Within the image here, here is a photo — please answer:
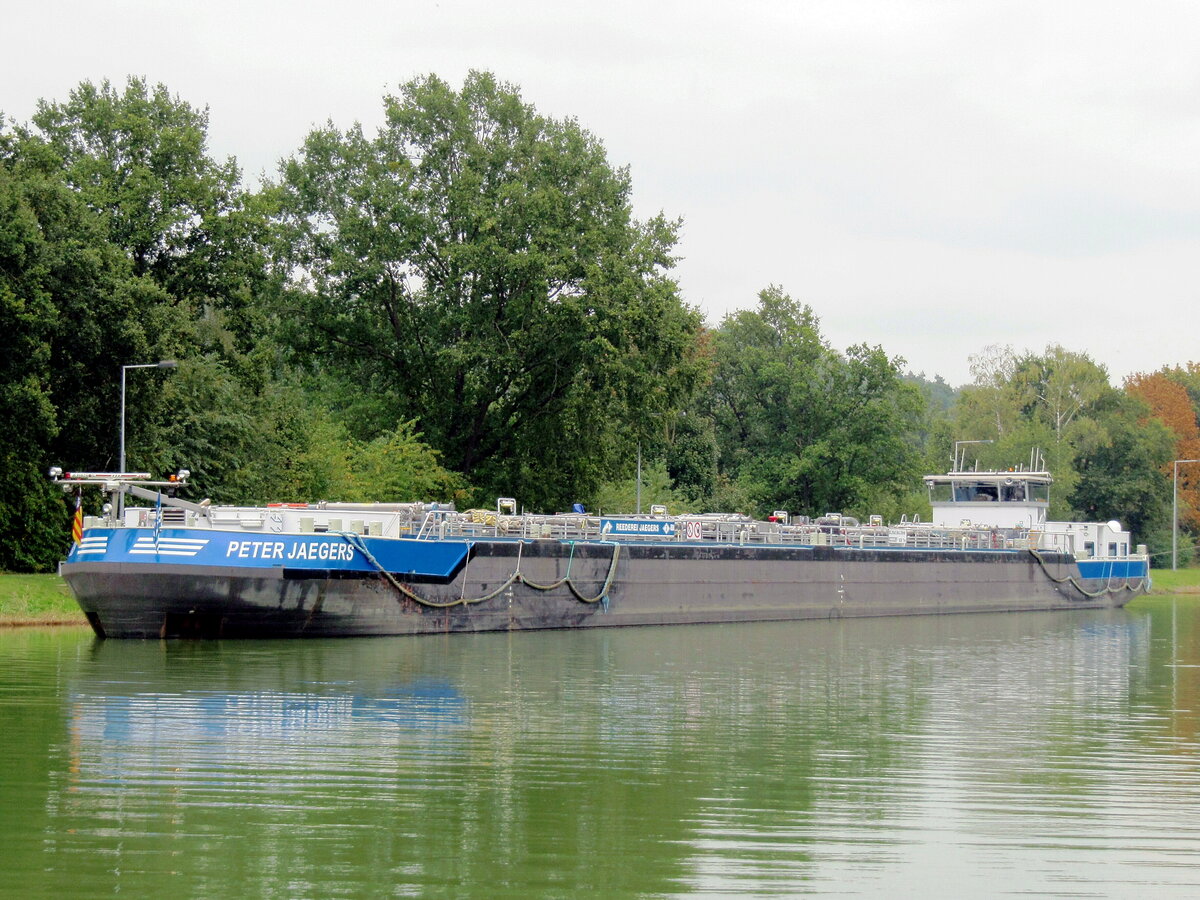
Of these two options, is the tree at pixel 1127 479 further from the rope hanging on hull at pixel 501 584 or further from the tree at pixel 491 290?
Answer: the rope hanging on hull at pixel 501 584

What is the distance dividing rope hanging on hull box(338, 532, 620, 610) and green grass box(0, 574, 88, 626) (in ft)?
28.2

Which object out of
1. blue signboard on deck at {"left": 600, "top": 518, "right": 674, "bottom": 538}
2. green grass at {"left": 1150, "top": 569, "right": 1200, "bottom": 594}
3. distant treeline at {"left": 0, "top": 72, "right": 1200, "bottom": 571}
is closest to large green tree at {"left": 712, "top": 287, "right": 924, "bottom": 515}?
distant treeline at {"left": 0, "top": 72, "right": 1200, "bottom": 571}

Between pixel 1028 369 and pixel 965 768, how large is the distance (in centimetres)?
9627

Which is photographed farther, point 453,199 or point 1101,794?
point 453,199

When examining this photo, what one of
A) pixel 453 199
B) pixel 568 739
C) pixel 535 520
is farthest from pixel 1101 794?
pixel 453 199

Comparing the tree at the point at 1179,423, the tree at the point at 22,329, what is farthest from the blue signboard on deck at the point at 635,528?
the tree at the point at 1179,423

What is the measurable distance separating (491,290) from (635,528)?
19.5 m

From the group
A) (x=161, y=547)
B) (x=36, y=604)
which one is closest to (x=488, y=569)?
(x=161, y=547)

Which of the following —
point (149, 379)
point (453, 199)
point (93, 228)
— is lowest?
point (149, 379)

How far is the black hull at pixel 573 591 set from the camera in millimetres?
33781

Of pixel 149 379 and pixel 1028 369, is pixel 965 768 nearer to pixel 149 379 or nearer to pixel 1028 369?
pixel 149 379

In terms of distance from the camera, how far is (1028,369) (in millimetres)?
109875

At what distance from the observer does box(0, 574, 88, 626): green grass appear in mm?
38812

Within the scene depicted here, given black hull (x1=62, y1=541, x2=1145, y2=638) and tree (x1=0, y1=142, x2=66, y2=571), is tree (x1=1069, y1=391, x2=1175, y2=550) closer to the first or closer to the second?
black hull (x1=62, y1=541, x2=1145, y2=638)
